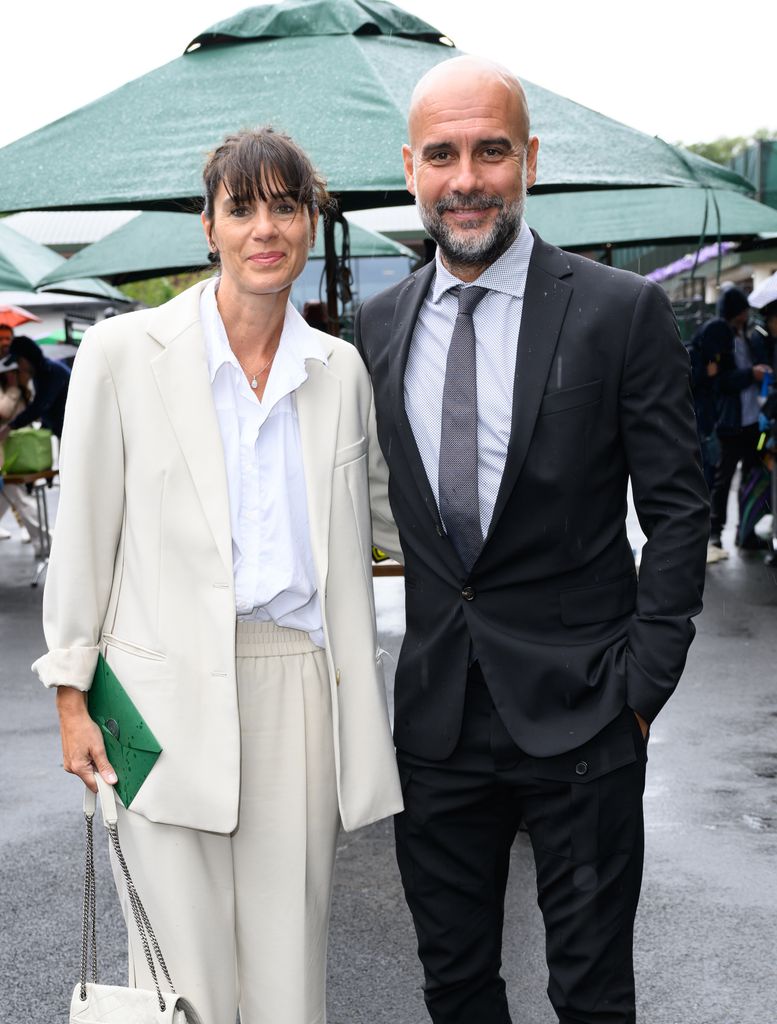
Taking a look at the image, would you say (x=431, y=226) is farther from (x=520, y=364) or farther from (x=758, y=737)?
(x=758, y=737)

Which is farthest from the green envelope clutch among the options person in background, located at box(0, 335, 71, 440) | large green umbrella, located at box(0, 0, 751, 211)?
person in background, located at box(0, 335, 71, 440)

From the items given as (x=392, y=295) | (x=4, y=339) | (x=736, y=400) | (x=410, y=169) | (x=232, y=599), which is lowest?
(x=736, y=400)

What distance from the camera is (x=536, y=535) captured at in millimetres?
2553

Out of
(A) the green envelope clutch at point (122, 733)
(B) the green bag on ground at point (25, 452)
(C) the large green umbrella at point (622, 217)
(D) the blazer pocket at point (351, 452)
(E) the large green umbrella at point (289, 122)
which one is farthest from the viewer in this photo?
(C) the large green umbrella at point (622, 217)

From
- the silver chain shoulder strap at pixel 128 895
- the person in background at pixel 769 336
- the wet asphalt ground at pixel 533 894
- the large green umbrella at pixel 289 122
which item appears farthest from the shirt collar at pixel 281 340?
the person in background at pixel 769 336

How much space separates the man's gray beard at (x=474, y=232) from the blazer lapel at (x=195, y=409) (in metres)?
0.54

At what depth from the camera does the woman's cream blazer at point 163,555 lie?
8.28 feet

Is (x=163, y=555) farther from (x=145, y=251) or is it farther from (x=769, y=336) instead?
(x=145, y=251)

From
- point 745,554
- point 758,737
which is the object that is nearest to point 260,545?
point 758,737

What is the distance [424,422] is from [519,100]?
702mm

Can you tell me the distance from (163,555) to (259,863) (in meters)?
0.68

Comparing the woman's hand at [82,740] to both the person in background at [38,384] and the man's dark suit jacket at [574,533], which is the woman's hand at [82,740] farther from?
the person in background at [38,384]

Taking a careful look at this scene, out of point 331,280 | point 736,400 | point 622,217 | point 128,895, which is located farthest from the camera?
point 622,217

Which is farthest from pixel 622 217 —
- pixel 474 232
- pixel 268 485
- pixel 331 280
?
pixel 268 485
